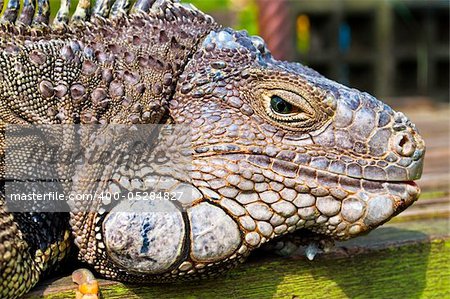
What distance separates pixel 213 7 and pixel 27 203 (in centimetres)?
552

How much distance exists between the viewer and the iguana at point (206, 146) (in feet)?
8.51

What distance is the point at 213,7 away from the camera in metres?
7.89

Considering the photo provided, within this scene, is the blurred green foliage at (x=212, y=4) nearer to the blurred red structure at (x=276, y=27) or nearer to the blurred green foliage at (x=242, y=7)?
the blurred green foliage at (x=242, y=7)

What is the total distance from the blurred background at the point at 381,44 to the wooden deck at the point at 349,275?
9.07m

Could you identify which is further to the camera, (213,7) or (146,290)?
(213,7)

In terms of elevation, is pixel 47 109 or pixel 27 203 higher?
pixel 47 109

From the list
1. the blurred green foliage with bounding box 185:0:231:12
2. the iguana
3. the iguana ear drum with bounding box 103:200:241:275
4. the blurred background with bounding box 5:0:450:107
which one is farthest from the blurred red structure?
the blurred background with bounding box 5:0:450:107

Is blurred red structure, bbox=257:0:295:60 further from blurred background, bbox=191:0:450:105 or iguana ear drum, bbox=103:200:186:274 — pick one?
blurred background, bbox=191:0:450:105

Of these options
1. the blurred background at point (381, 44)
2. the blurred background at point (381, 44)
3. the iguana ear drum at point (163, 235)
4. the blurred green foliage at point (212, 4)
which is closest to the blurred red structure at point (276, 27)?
the blurred green foliage at point (212, 4)

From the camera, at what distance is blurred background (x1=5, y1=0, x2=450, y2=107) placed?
43.1 ft

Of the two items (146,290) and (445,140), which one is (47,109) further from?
(445,140)

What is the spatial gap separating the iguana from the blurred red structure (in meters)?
4.32

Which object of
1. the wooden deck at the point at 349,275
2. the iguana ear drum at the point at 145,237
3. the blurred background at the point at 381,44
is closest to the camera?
the iguana ear drum at the point at 145,237

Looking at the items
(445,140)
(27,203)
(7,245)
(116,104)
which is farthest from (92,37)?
(445,140)
